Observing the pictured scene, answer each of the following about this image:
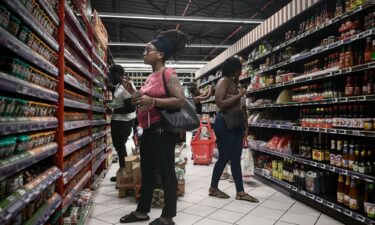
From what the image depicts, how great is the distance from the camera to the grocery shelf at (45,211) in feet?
5.56

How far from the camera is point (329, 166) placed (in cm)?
311

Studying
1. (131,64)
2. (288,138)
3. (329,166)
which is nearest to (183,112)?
(329,166)

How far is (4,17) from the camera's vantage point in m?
1.36

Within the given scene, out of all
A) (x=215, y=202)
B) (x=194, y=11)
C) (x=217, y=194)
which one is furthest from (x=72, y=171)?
(x=194, y=11)

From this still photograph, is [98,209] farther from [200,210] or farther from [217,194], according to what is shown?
[217,194]

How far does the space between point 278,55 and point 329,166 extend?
2.25 metres

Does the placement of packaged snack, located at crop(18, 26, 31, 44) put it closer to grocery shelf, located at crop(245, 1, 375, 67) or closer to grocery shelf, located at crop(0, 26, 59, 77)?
grocery shelf, located at crop(0, 26, 59, 77)

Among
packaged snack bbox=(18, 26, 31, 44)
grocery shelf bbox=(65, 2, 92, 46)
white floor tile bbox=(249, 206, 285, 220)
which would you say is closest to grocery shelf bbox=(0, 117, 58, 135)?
packaged snack bbox=(18, 26, 31, 44)

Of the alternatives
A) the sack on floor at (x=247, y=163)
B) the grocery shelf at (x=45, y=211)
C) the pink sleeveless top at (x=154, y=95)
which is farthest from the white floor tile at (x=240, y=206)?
the grocery shelf at (x=45, y=211)

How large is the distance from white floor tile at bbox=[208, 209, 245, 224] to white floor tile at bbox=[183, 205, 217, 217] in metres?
0.08

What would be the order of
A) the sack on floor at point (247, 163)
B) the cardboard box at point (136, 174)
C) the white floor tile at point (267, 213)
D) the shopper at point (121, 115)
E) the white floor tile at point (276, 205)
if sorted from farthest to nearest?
the sack on floor at point (247, 163) < the shopper at point (121, 115) < the cardboard box at point (136, 174) < the white floor tile at point (276, 205) < the white floor tile at point (267, 213)

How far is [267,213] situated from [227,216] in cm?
47

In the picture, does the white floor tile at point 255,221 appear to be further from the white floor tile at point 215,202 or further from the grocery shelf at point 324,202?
the grocery shelf at point 324,202

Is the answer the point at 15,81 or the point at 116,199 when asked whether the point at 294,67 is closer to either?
the point at 116,199
